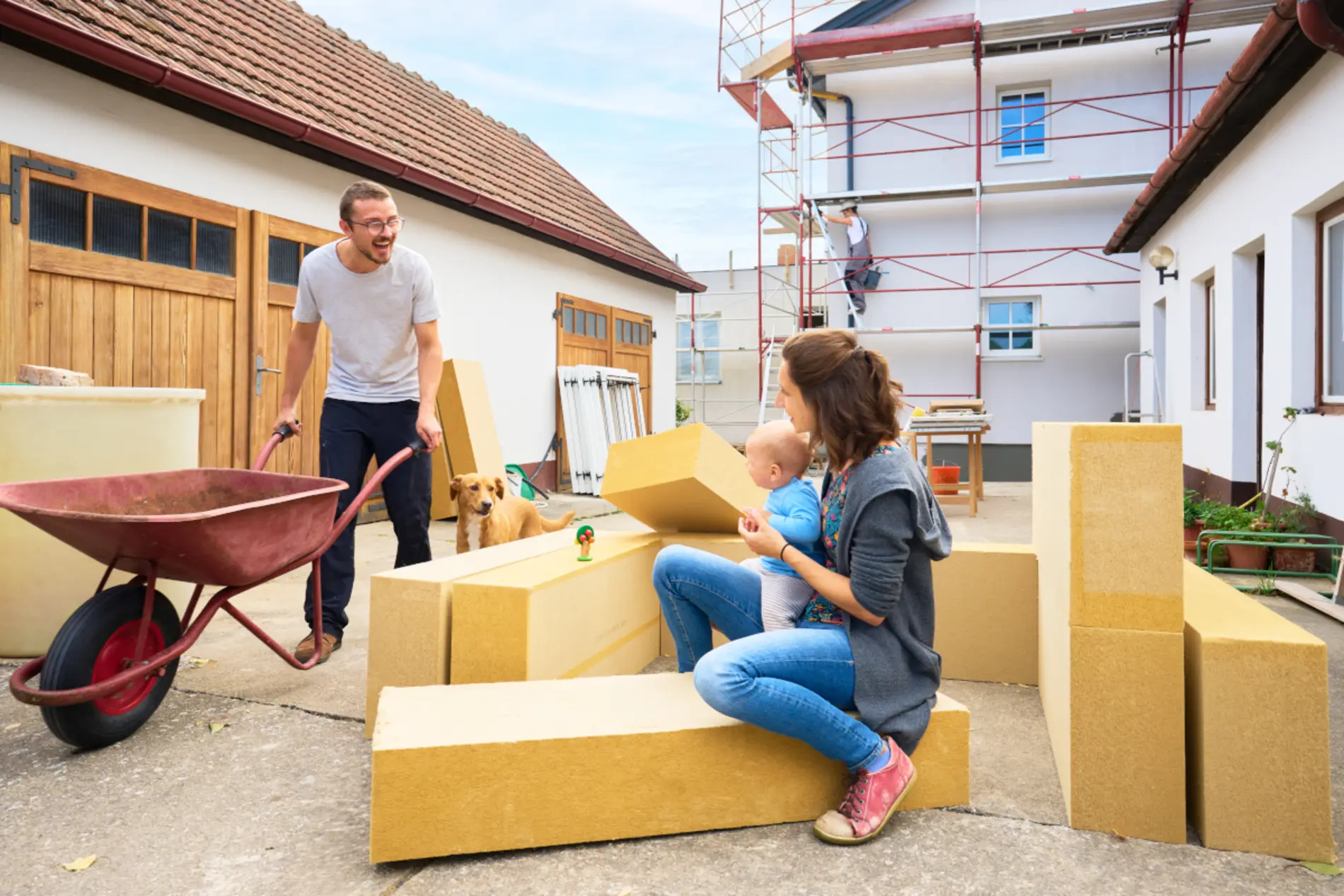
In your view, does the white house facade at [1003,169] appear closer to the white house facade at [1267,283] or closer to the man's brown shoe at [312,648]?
the white house facade at [1267,283]

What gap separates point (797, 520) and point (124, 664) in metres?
1.94

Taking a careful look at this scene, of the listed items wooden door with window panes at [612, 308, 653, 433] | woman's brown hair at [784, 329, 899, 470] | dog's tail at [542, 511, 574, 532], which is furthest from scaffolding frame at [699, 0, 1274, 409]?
woman's brown hair at [784, 329, 899, 470]

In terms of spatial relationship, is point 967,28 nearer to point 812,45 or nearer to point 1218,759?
point 812,45

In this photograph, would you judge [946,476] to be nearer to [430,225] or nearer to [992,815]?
[430,225]

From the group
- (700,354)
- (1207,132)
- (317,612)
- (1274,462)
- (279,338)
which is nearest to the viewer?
(317,612)

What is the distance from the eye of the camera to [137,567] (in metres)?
2.44

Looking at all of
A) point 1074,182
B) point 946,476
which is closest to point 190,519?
point 946,476

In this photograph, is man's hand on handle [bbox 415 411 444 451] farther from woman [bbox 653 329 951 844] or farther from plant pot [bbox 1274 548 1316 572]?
plant pot [bbox 1274 548 1316 572]

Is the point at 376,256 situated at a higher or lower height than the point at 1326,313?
lower

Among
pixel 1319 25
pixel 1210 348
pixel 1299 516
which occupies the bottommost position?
pixel 1299 516

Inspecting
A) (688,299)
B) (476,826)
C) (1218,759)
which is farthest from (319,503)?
(688,299)

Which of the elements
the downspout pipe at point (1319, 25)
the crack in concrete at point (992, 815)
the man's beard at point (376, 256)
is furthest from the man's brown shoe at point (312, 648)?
the downspout pipe at point (1319, 25)

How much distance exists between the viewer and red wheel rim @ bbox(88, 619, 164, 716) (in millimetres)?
2445

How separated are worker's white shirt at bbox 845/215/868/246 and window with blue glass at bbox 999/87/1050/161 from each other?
7.58ft
